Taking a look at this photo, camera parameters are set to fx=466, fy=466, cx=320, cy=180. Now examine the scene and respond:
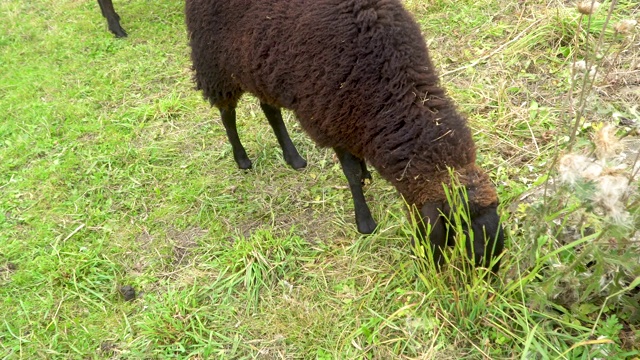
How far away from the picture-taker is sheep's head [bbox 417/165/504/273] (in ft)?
7.36

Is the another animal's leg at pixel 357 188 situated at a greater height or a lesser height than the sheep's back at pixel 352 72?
lesser

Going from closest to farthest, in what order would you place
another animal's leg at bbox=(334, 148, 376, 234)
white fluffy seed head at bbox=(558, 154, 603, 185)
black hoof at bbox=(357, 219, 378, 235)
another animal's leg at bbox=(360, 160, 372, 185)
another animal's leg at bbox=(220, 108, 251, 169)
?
white fluffy seed head at bbox=(558, 154, 603, 185) < another animal's leg at bbox=(334, 148, 376, 234) < black hoof at bbox=(357, 219, 378, 235) < another animal's leg at bbox=(360, 160, 372, 185) < another animal's leg at bbox=(220, 108, 251, 169)

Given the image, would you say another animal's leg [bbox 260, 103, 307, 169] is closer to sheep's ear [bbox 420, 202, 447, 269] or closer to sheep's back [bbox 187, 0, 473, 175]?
sheep's back [bbox 187, 0, 473, 175]

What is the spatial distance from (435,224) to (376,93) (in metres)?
0.75

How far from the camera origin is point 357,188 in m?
3.10

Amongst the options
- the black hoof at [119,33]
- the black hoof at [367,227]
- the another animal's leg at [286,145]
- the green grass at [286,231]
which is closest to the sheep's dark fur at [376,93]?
the green grass at [286,231]

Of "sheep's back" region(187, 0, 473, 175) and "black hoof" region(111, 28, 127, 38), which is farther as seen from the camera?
"black hoof" region(111, 28, 127, 38)

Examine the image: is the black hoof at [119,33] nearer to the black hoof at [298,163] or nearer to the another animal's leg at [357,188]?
the black hoof at [298,163]

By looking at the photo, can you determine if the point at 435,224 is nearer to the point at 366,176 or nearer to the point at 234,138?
the point at 366,176

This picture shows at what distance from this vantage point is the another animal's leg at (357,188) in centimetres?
297

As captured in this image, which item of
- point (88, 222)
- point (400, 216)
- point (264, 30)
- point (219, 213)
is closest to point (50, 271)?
point (88, 222)

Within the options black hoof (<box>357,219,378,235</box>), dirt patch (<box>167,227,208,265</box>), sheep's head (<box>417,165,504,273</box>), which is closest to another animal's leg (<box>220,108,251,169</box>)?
dirt patch (<box>167,227,208,265</box>)

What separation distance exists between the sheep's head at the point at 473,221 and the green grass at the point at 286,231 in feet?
0.31

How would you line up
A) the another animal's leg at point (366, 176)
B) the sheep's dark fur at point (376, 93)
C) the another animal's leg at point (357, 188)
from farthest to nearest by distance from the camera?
1. the another animal's leg at point (366, 176)
2. the another animal's leg at point (357, 188)
3. the sheep's dark fur at point (376, 93)
